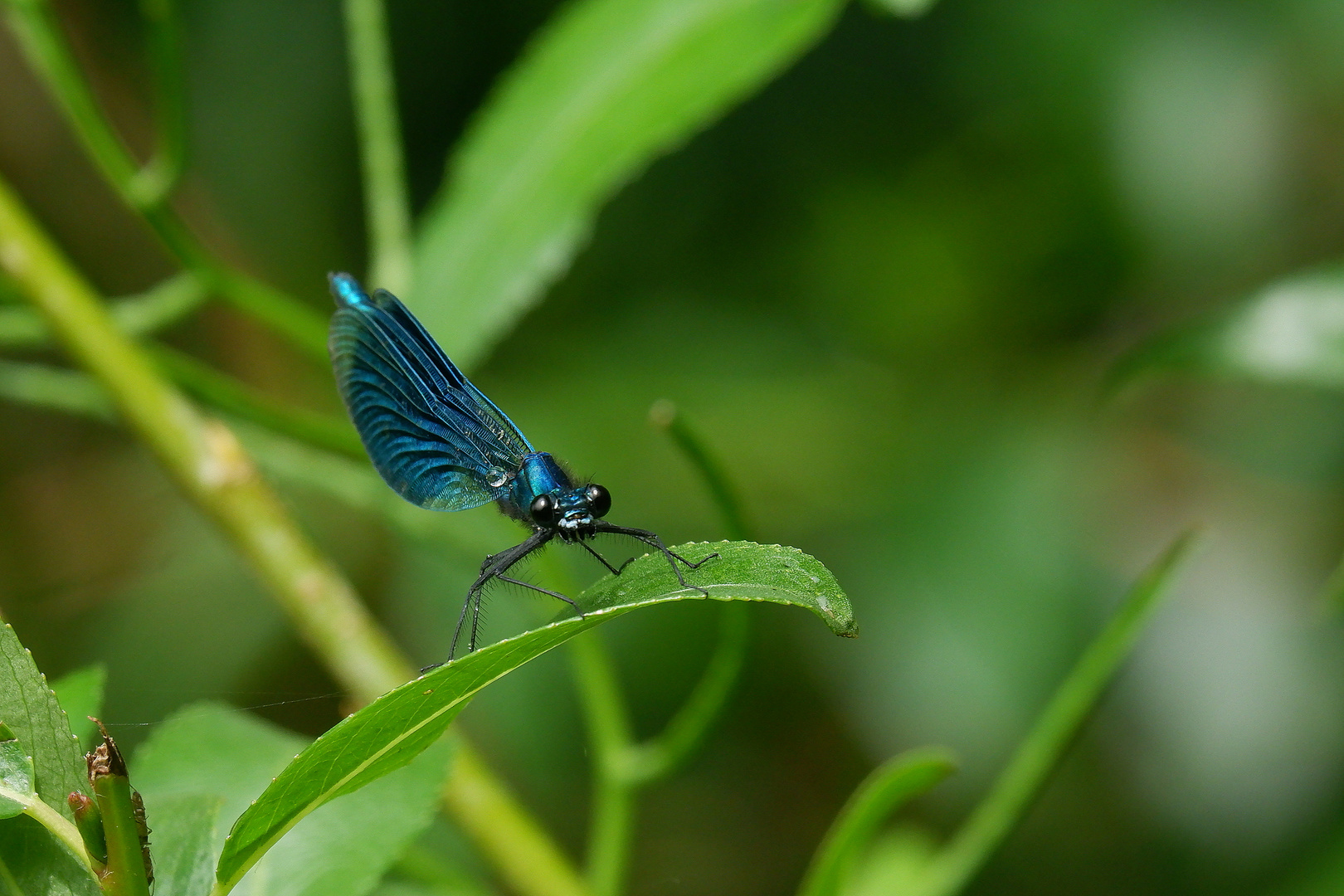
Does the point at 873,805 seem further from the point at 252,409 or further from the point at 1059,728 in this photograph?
the point at 252,409

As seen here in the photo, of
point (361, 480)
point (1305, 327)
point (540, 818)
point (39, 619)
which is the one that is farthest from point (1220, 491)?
point (39, 619)

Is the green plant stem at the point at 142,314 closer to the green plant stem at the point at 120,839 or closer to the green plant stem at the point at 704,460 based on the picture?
the green plant stem at the point at 704,460

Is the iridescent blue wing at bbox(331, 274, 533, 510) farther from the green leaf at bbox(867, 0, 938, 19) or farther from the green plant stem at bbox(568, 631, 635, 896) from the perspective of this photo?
the green leaf at bbox(867, 0, 938, 19)

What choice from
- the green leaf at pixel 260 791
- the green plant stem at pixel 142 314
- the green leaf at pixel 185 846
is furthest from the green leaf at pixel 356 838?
the green plant stem at pixel 142 314

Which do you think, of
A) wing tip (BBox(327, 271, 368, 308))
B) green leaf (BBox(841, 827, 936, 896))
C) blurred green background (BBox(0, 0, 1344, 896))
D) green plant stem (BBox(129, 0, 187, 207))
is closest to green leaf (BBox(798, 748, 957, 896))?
green leaf (BBox(841, 827, 936, 896))

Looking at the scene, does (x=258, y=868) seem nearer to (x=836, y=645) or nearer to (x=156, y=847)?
(x=156, y=847)

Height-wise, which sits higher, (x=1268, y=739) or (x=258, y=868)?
(x=258, y=868)
